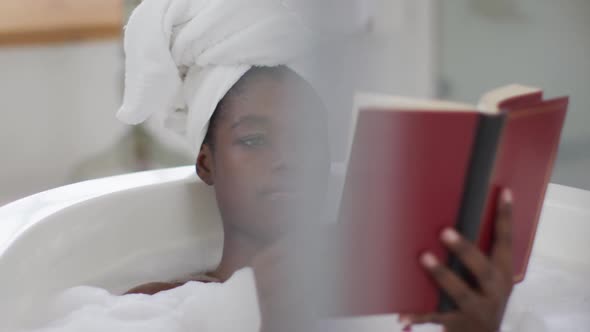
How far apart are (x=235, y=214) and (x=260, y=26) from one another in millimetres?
249

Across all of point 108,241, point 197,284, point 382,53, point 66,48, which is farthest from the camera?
point 66,48

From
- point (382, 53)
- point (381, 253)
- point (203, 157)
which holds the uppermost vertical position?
point (382, 53)

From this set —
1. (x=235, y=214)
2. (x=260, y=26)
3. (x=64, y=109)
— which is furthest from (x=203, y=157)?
(x=64, y=109)

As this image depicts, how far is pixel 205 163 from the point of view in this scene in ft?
3.10

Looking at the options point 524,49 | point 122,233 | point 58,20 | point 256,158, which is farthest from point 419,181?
point 58,20

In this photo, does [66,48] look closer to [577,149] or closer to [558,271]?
[558,271]

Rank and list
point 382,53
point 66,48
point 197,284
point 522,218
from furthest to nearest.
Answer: point 66,48
point 197,284
point 522,218
point 382,53

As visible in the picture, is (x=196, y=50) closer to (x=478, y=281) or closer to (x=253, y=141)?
(x=253, y=141)

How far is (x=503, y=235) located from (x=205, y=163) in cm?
52

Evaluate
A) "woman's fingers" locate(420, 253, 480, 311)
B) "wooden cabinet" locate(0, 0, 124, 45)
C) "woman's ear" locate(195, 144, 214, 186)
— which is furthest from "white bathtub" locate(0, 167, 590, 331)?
"wooden cabinet" locate(0, 0, 124, 45)

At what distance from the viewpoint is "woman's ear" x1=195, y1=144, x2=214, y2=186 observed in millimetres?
919

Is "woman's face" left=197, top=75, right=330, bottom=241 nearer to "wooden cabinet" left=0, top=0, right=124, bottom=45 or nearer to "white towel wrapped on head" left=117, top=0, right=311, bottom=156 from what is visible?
"white towel wrapped on head" left=117, top=0, right=311, bottom=156

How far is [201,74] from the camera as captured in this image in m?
0.86

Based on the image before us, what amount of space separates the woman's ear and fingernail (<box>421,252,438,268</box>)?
47cm
